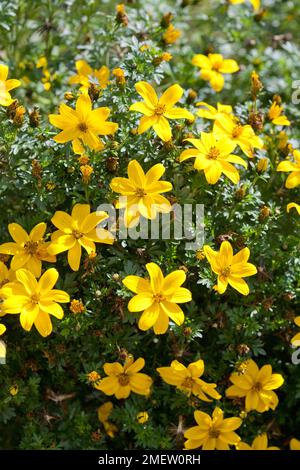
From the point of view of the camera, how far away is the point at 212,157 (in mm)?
2123

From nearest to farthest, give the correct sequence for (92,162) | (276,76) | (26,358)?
1. (92,162)
2. (26,358)
3. (276,76)

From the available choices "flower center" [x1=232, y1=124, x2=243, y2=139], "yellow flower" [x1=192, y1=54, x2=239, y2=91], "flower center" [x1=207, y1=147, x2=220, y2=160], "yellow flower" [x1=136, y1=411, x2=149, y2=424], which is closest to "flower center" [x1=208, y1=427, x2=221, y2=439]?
"yellow flower" [x1=136, y1=411, x2=149, y2=424]

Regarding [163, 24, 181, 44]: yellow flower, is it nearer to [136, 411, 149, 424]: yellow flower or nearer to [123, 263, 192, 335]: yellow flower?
[123, 263, 192, 335]: yellow flower

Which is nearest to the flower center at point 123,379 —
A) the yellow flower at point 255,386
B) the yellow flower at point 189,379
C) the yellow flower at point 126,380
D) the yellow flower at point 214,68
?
the yellow flower at point 126,380

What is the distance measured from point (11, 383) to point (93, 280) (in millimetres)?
447

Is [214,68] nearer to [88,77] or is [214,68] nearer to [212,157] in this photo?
[88,77]

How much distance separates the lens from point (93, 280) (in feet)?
7.07

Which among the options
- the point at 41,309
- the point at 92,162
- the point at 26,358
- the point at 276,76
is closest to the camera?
the point at 41,309

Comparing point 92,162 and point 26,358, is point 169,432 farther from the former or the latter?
point 92,162

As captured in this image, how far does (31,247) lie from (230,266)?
0.64 m

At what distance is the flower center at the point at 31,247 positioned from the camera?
6.84 ft

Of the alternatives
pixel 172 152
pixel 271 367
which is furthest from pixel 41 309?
pixel 271 367

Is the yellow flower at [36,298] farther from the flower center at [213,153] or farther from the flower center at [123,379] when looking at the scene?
the flower center at [213,153]

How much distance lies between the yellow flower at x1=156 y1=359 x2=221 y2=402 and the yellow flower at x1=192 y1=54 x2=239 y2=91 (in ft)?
4.26
